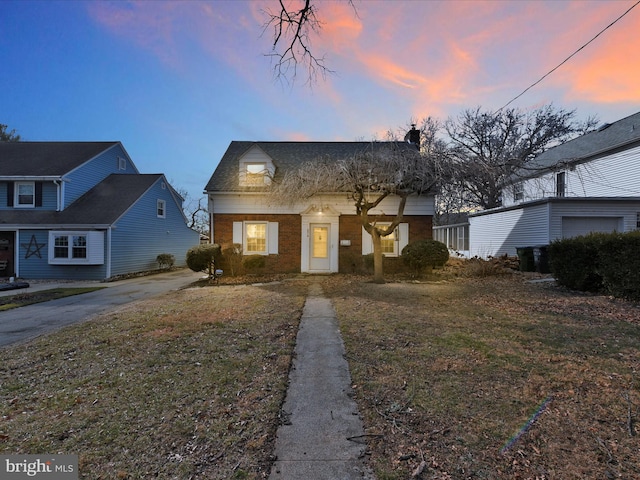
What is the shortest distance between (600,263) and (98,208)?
20.0 m

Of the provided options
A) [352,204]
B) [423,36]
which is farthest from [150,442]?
[352,204]

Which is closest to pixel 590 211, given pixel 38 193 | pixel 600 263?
pixel 600 263

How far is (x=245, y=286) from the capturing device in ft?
34.4

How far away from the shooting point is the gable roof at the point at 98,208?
46.7ft

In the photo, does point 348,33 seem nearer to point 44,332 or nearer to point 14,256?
point 44,332

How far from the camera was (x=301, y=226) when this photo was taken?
43.8 feet

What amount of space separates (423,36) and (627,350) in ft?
27.7

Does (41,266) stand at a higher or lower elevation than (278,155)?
lower

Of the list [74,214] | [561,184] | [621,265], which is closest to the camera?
[621,265]

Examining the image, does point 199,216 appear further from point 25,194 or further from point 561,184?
point 561,184

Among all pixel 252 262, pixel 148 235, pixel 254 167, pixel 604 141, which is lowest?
pixel 252 262

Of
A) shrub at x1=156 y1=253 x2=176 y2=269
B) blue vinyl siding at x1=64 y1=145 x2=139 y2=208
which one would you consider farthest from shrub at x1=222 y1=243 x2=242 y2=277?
blue vinyl siding at x1=64 y1=145 x2=139 y2=208

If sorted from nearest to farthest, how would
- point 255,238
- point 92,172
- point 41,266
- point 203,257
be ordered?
point 203,257 < point 255,238 < point 41,266 < point 92,172

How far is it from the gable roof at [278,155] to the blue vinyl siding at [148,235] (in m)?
5.77
